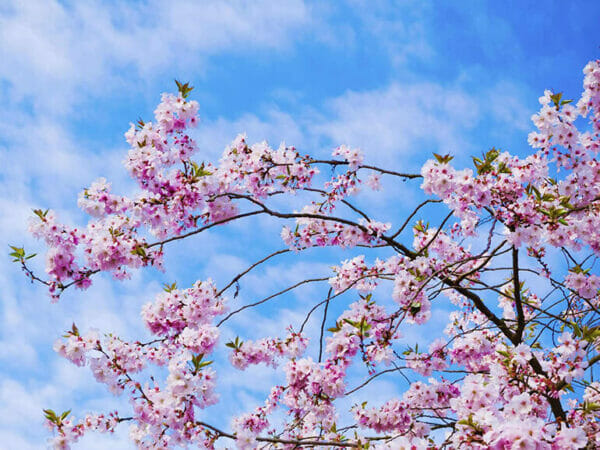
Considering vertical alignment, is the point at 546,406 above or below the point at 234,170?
below

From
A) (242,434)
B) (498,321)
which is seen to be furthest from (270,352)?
(498,321)

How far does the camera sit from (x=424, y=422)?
5.86 m

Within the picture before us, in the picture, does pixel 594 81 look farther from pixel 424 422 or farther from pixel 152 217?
pixel 152 217

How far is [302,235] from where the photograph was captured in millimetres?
6555

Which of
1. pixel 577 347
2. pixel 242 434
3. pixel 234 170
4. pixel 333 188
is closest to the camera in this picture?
pixel 577 347

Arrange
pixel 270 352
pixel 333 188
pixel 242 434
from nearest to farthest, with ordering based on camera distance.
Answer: pixel 242 434, pixel 270 352, pixel 333 188

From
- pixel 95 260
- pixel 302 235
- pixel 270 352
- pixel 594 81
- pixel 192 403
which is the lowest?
pixel 192 403

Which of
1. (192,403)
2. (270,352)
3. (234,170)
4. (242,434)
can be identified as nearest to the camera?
(192,403)

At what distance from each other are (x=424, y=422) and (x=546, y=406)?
1218 millimetres

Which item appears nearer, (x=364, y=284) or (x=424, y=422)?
(x=424, y=422)

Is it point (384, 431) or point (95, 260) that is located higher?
point (95, 260)

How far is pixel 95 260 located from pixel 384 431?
11.1 feet

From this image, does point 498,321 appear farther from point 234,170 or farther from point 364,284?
point 234,170

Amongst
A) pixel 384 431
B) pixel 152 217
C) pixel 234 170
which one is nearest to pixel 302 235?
pixel 234 170
